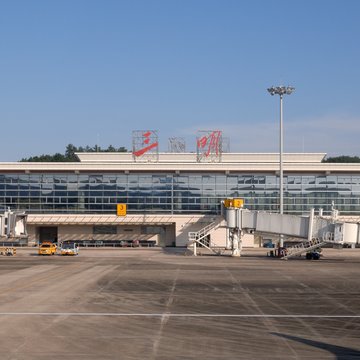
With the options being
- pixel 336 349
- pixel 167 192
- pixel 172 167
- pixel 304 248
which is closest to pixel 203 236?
pixel 304 248

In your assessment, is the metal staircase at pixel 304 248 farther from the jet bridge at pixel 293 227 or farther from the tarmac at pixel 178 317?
the tarmac at pixel 178 317

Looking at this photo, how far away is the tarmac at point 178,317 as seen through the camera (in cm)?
2023

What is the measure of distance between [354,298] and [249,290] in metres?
6.68

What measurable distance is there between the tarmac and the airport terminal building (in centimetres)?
6068

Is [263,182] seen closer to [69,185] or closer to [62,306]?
[69,185]

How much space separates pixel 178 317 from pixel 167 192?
8219 centimetres

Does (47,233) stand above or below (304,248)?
above

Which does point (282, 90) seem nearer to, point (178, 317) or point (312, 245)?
point (312, 245)

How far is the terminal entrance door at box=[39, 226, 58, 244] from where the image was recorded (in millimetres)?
111688

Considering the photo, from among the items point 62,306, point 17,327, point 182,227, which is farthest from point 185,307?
point 182,227

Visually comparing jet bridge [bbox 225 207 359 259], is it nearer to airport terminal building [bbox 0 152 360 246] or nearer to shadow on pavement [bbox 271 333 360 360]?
airport terminal building [bbox 0 152 360 246]

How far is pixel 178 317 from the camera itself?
27234 mm

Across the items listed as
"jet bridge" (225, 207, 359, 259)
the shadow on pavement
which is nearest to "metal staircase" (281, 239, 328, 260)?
"jet bridge" (225, 207, 359, 259)

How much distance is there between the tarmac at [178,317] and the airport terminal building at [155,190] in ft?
199
